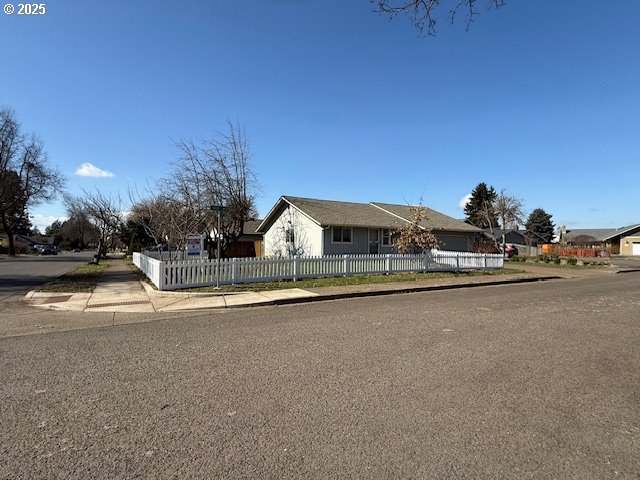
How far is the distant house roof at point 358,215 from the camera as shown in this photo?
915 inches

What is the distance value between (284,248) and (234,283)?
1324 cm

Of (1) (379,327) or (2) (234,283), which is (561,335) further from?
(2) (234,283)

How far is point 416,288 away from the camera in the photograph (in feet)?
44.1

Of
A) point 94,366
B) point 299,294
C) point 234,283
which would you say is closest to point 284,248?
point 234,283

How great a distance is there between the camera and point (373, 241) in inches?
979

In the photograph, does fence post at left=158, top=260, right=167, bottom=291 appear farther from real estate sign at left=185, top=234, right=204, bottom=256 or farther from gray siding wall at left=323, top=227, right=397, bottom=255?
gray siding wall at left=323, top=227, right=397, bottom=255

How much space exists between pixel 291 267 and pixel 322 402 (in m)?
11.2

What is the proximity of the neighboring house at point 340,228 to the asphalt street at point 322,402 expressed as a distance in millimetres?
15552

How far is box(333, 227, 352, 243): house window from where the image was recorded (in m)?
23.4

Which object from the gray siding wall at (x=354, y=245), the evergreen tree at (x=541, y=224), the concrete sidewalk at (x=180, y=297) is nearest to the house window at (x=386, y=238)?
the gray siding wall at (x=354, y=245)

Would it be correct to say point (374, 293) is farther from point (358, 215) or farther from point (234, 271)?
point (358, 215)

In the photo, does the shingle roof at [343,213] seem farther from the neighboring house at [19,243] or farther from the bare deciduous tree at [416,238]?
the neighboring house at [19,243]

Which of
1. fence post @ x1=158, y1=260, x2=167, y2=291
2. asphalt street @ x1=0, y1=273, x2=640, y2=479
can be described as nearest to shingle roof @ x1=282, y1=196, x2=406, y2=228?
fence post @ x1=158, y1=260, x2=167, y2=291

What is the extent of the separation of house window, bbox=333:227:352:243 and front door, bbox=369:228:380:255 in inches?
64.3
